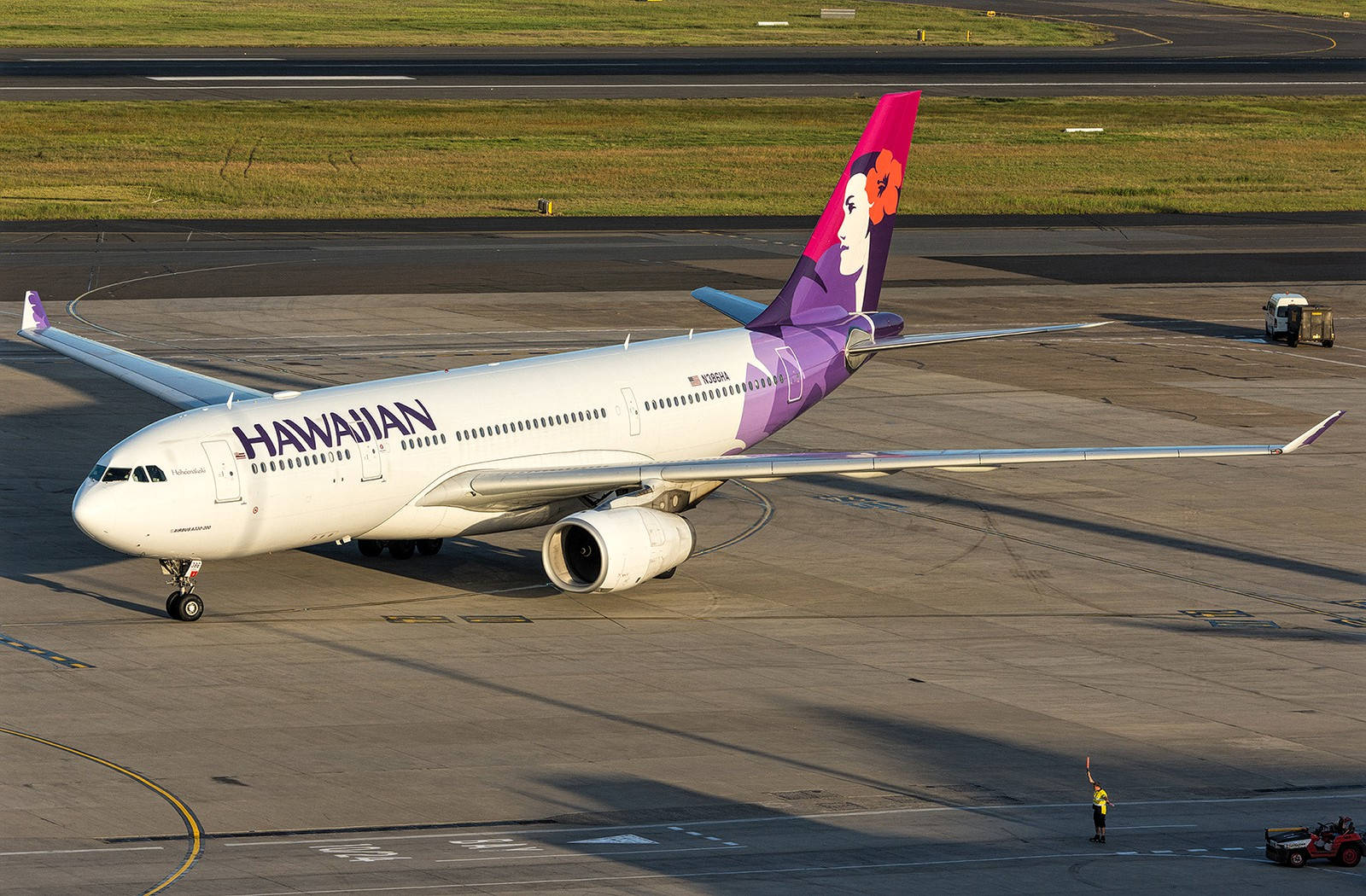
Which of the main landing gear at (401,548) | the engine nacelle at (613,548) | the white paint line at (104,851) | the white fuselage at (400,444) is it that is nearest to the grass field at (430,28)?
the white fuselage at (400,444)

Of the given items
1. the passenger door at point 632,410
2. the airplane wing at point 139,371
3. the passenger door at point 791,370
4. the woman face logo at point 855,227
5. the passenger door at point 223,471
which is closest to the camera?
the passenger door at point 223,471

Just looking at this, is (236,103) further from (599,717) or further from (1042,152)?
(599,717)

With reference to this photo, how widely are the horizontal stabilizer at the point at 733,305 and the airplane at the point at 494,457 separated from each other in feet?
8.68

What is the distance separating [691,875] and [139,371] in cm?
2768

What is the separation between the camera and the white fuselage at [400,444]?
37.8 metres

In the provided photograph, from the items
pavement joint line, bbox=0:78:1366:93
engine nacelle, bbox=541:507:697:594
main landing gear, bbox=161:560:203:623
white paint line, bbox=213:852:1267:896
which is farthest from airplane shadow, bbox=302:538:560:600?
pavement joint line, bbox=0:78:1366:93

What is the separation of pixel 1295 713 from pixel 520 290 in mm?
52348

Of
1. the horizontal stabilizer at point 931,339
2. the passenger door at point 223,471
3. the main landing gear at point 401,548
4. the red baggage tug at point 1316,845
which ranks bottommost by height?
the main landing gear at point 401,548

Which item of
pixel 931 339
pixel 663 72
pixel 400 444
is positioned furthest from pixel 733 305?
pixel 663 72

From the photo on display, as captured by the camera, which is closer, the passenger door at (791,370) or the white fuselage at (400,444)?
the white fuselage at (400,444)

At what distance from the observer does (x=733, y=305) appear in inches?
2100

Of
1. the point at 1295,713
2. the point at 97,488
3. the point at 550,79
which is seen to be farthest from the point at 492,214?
the point at 1295,713

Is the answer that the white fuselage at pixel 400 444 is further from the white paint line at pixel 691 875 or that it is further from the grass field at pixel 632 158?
the grass field at pixel 632 158

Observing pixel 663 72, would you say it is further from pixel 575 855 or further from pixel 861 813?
pixel 575 855
